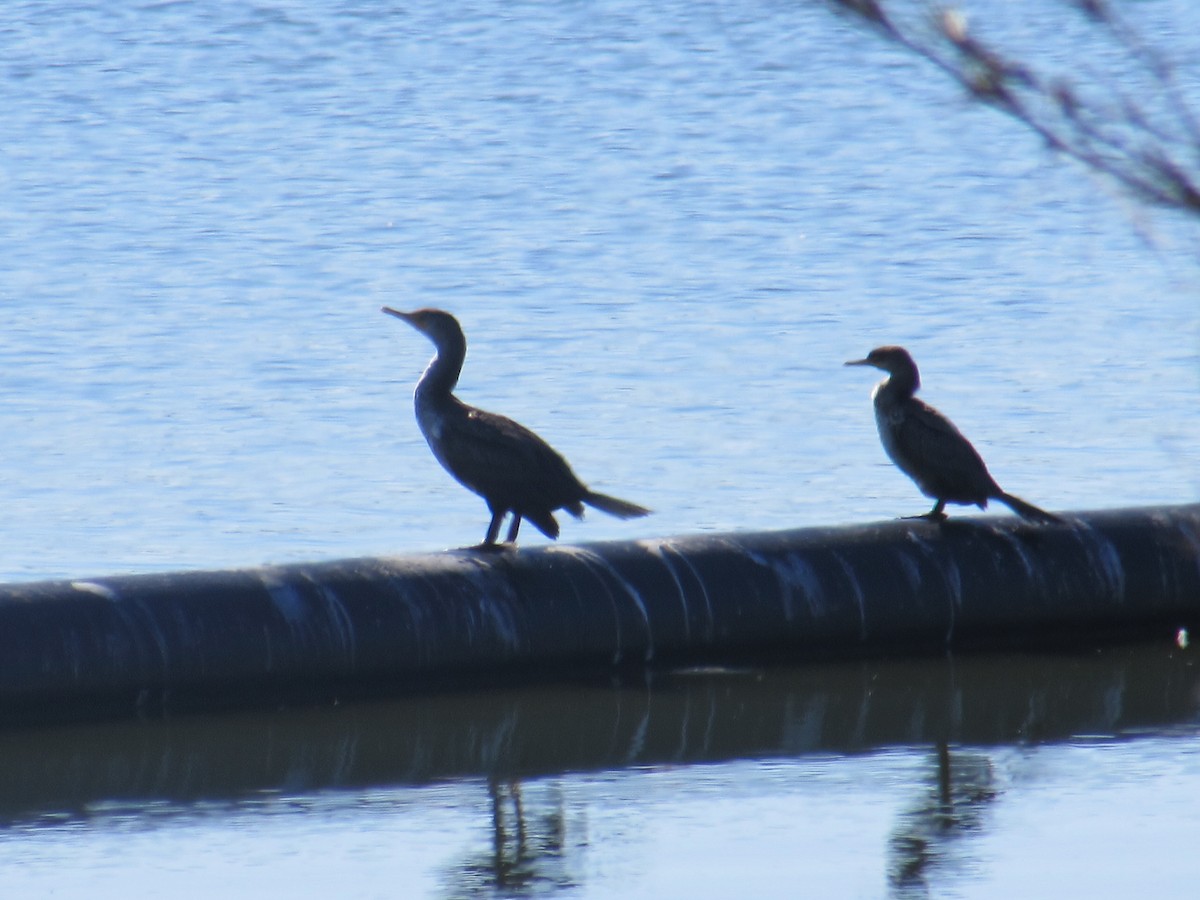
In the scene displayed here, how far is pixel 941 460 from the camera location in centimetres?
845

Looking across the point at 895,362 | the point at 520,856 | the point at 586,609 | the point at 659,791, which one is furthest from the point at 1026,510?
the point at 520,856

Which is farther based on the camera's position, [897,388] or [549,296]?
[549,296]

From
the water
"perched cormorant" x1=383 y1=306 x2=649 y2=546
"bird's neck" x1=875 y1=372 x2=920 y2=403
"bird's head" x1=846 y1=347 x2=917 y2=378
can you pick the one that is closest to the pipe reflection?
the water

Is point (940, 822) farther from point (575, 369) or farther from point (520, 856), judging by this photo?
point (575, 369)

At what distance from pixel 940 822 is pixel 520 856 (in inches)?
42.9

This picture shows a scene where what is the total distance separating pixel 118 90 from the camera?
25328 mm

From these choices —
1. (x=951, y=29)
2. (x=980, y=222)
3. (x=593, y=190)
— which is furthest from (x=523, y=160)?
(x=951, y=29)

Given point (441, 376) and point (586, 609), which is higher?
point (441, 376)

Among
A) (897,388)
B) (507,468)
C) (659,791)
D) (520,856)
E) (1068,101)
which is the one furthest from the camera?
(897,388)

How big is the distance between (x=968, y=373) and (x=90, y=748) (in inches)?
296

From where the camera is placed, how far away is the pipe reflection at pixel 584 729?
6742mm

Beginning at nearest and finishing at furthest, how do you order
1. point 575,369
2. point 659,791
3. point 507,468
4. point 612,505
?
point 659,791 < point 507,468 < point 612,505 < point 575,369

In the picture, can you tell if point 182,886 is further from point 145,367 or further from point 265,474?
point 145,367

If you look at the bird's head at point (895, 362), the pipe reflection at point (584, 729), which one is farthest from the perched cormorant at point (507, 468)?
the bird's head at point (895, 362)
